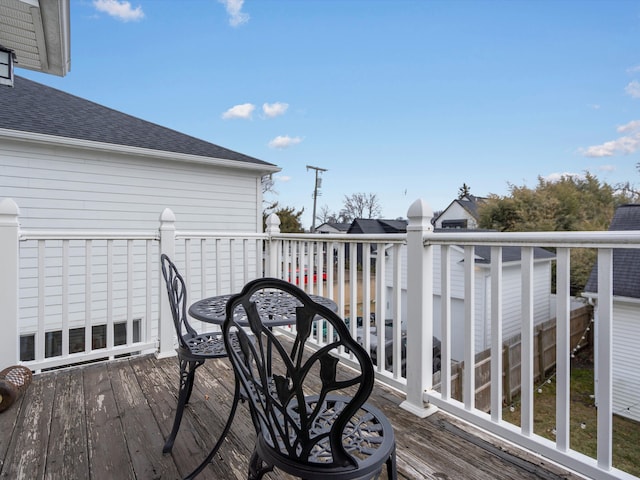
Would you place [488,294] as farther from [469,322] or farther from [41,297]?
[41,297]

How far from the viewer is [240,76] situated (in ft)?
34.2

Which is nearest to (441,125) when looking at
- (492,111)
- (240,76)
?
(492,111)

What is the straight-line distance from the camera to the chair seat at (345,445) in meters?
0.83

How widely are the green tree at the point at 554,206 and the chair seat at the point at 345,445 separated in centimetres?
1677

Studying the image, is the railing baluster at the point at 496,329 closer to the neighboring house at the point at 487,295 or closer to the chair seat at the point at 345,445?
the chair seat at the point at 345,445

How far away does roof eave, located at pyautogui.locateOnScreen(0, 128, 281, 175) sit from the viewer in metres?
4.66

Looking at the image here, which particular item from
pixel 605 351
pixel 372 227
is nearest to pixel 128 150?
pixel 605 351

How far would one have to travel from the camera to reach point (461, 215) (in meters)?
20.0

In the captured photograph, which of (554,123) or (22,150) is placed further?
(554,123)

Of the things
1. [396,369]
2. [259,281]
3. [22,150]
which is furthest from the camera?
[22,150]

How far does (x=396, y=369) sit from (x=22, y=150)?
229 inches

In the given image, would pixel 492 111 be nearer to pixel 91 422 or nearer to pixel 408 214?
pixel 408 214

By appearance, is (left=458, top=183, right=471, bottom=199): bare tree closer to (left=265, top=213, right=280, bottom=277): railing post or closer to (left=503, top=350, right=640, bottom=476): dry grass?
(left=503, top=350, right=640, bottom=476): dry grass

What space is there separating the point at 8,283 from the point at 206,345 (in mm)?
1673
